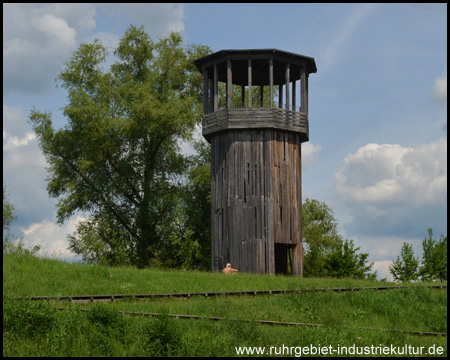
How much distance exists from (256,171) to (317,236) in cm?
1561

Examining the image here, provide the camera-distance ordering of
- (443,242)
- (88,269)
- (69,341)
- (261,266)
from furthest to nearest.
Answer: (443,242) < (261,266) < (88,269) < (69,341)

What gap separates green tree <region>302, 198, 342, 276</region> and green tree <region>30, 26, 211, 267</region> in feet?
35.1

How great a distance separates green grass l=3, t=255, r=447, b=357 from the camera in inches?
550

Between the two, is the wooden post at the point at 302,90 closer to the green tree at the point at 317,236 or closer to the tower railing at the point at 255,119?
the tower railing at the point at 255,119

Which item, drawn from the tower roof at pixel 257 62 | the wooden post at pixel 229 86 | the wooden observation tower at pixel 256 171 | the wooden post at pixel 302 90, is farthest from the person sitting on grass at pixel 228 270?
the tower roof at pixel 257 62

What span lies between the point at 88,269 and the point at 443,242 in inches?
950

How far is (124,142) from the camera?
4069 cm

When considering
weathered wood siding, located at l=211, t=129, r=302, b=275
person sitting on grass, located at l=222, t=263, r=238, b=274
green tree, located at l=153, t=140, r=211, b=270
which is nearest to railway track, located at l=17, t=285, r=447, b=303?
person sitting on grass, located at l=222, t=263, r=238, b=274

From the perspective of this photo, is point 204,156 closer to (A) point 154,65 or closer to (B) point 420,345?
(A) point 154,65

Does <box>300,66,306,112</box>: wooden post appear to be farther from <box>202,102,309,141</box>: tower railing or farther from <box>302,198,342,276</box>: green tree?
<box>302,198,342,276</box>: green tree

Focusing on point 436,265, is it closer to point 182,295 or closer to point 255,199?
point 255,199

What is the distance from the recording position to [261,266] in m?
30.1

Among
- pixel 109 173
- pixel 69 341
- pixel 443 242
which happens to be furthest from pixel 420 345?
pixel 109 173

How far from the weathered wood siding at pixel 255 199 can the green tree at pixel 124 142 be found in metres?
7.23
